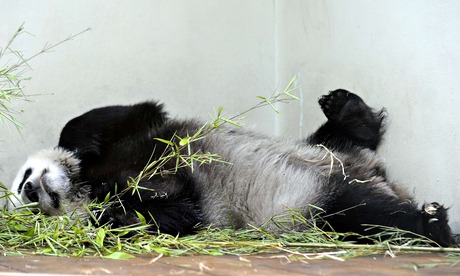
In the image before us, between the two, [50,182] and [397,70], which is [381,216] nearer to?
[397,70]

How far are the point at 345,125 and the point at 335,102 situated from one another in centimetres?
15

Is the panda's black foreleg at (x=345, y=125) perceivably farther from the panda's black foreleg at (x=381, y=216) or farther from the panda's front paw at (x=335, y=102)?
the panda's black foreleg at (x=381, y=216)

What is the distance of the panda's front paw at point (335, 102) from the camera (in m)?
4.11

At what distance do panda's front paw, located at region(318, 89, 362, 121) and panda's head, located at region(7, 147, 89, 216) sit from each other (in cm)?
148

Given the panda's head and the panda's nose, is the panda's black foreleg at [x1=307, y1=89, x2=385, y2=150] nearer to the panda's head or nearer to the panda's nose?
the panda's head

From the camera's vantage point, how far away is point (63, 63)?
4430mm

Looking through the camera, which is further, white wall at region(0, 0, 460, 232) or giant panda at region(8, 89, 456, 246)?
white wall at region(0, 0, 460, 232)

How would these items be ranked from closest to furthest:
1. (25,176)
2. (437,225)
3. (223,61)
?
1. (437,225)
2. (25,176)
3. (223,61)

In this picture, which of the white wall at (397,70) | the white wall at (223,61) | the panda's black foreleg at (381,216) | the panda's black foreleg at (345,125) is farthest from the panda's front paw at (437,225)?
the panda's black foreleg at (345,125)

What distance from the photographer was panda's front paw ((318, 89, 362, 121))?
4113 mm

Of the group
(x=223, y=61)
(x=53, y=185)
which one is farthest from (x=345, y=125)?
(x=53, y=185)

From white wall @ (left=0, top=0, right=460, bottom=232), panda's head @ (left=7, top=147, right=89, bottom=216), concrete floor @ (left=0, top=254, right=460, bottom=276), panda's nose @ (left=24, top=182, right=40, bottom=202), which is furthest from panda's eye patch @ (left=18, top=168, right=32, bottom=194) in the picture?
concrete floor @ (left=0, top=254, right=460, bottom=276)

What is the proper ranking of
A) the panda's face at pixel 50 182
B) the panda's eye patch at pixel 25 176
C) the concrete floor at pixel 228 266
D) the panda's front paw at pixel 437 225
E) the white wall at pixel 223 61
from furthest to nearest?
1. the panda's eye patch at pixel 25 176
2. the panda's face at pixel 50 182
3. the white wall at pixel 223 61
4. the panda's front paw at pixel 437 225
5. the concrete floor at pixel 228 266

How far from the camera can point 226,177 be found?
380cm
